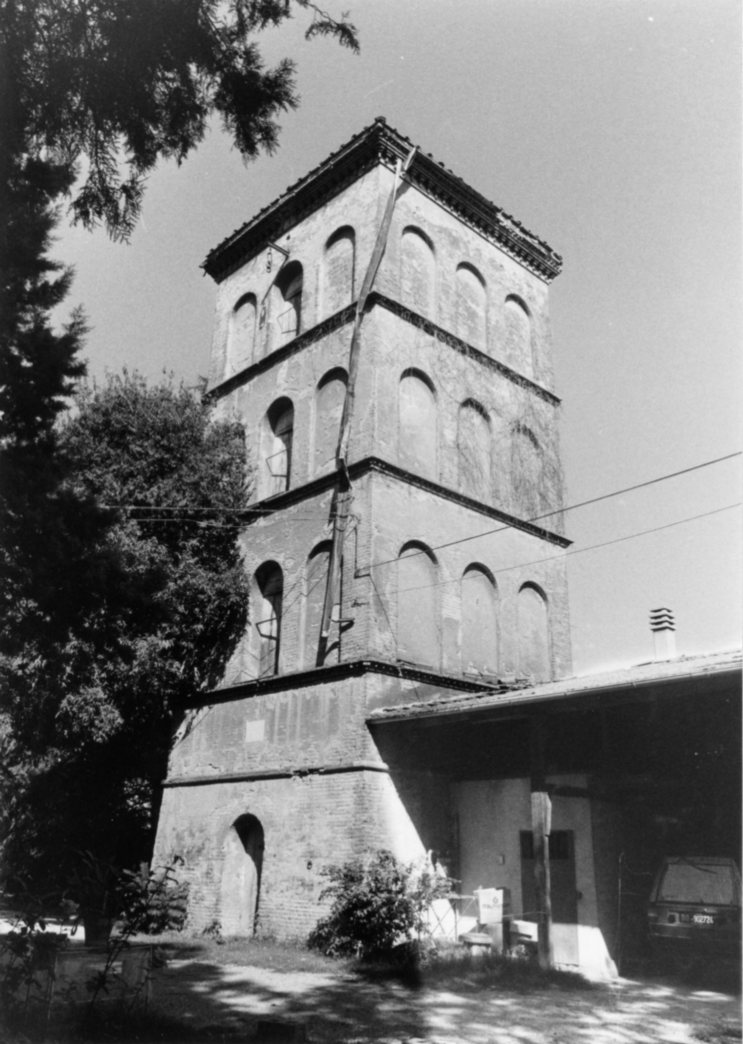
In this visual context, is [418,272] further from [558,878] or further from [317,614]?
[558,878]

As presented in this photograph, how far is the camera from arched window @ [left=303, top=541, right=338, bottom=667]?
618 inches

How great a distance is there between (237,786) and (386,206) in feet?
43.1

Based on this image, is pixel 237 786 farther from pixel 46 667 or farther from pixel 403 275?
pixel 403 275

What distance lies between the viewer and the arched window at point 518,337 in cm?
2173

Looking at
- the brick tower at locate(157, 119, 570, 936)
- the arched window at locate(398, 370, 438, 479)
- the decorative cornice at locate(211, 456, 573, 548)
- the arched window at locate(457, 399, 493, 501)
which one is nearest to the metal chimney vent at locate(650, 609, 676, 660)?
the brick tower at locate(157, 119, 570, 936)

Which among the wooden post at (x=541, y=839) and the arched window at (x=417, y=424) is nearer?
the wooden post at (x=541, y=839)

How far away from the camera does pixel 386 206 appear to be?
63.7 ft

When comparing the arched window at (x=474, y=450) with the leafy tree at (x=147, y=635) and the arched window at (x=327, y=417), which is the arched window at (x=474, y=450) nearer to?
the arched window at (x=327, y=417)

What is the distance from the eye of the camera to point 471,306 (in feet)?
69.1

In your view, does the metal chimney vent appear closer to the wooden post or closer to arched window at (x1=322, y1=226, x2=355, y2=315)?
the wooden post

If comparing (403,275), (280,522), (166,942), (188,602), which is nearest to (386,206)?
(403,275)

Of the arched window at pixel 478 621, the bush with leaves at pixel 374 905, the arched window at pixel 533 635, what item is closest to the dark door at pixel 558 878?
the bush with leaves at pixel 374 905

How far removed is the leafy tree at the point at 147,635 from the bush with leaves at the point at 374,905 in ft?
17.9

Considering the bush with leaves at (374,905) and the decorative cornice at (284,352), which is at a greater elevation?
the decorative cornice at (284,352)
